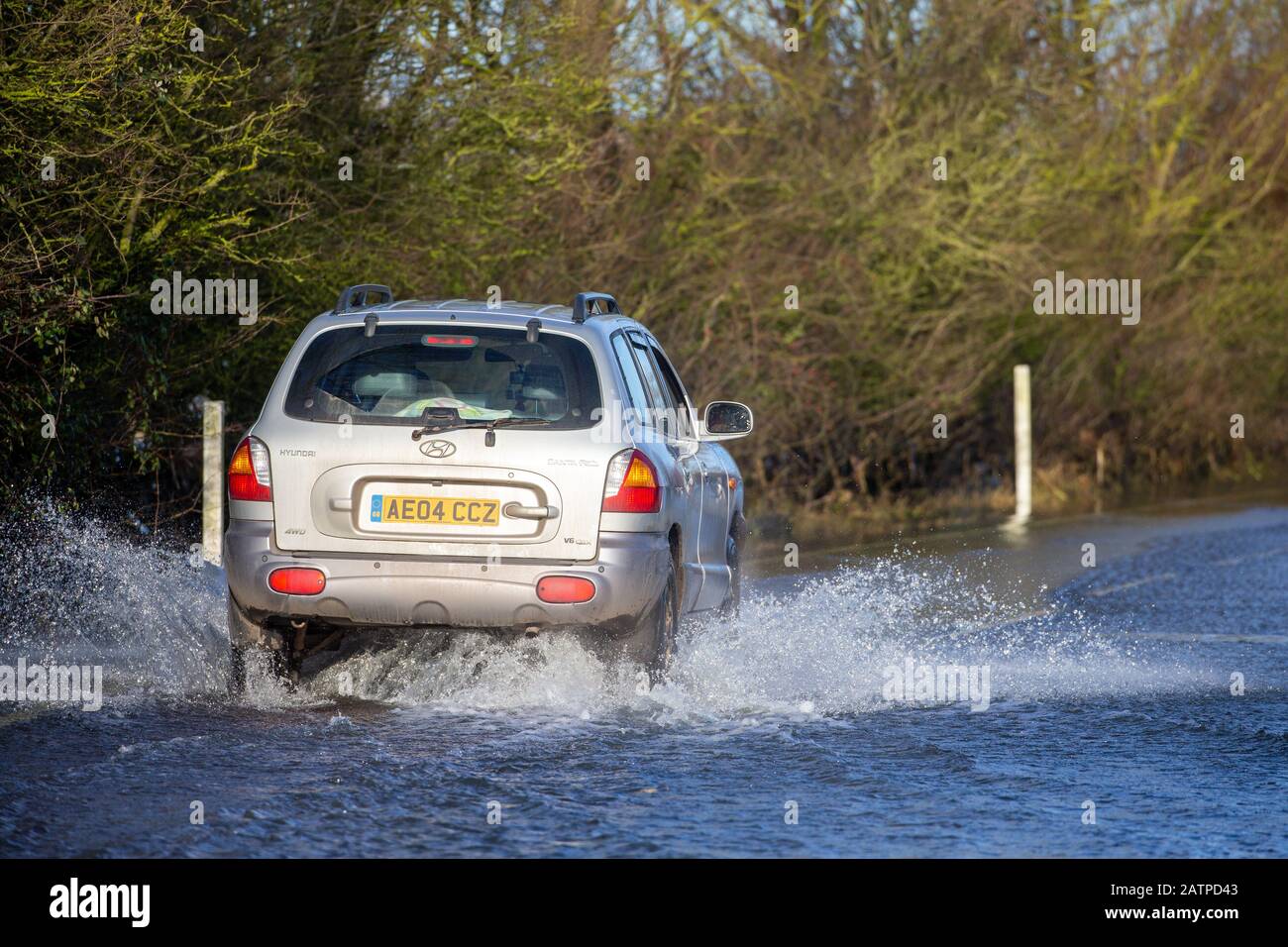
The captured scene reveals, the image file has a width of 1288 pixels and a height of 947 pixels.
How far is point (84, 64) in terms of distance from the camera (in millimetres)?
11344

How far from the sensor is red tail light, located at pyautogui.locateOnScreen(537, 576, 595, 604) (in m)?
8.59

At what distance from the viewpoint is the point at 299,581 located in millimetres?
8688

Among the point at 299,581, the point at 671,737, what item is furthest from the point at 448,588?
the point at 671,737

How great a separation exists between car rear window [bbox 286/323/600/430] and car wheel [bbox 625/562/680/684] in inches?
34.9

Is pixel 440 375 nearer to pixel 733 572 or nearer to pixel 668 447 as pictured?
pixel 668 447

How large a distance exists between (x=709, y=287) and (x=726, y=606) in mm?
10658

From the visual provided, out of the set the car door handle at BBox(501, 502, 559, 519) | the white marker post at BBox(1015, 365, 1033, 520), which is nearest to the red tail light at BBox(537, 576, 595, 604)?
the car door handle at BBox(501, 502, 559, 519)

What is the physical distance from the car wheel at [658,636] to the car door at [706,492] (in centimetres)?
70

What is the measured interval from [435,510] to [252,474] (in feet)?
2.72

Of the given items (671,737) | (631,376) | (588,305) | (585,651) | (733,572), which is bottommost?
(671,737)

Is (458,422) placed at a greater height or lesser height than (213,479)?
greater
